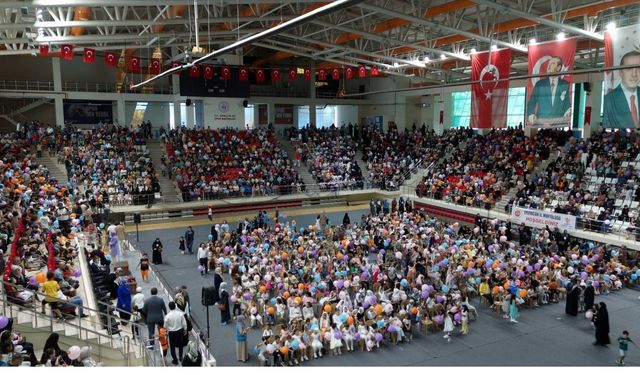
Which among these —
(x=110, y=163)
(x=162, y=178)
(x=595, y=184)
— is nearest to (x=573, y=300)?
(x=595, y=184)

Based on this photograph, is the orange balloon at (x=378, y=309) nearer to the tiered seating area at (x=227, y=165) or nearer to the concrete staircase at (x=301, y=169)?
the tiered seating area at (x=227, y=165)

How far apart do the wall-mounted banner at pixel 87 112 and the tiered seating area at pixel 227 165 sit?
8.42 m

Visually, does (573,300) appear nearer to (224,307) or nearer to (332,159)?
(224,307)

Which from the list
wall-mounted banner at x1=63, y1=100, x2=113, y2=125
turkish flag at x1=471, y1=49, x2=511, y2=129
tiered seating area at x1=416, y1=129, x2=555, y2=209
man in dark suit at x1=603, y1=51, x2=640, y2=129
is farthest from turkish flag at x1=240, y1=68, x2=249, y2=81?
man in dark suit at x1=603, y1=51, x2=640, y2=129

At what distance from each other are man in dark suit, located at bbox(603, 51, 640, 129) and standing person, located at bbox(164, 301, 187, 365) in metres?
18.8

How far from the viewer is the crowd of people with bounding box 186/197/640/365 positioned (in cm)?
1217

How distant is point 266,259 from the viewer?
16.0 meters

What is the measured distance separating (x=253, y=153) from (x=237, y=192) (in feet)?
15.9

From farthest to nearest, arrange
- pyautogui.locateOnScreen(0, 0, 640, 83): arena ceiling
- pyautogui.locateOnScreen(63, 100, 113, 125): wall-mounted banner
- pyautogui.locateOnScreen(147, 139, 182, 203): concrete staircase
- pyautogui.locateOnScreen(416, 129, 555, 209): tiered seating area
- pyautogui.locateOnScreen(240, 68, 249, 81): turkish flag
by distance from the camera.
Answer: pyautogui.locateOnScreen(63, 100, 113, 125): wall-mounted banner, pyautogui.locateOnScreen(240, 68, 249, 81): turkish flag, pyautogui.locateOnScreen(147, 139, 182, 203): concrete staircase, pyautogui.locateOnScreen(416, 129, 555, 209): tiered seating area, pyautogui.locateOnScreen(0, 0, 640, 83): arena ceiling

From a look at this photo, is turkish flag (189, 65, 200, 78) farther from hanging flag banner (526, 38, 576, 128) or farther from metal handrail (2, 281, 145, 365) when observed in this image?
metal handrail (2, 281, 145, 365)

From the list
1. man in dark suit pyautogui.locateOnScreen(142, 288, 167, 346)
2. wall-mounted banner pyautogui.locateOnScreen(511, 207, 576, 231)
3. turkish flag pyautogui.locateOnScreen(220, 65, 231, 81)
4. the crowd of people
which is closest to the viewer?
man in dark suit pyautogui.locateOnScreen(142, 288, 167, 346)

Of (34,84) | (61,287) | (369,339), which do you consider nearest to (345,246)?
(369,339)

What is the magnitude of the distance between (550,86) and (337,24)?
1069cm

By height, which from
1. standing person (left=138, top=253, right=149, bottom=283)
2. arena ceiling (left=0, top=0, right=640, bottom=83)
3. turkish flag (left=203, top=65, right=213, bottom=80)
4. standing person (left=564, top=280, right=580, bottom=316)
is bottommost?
standing person (left=564, top=280, right=580, bottom=316)
